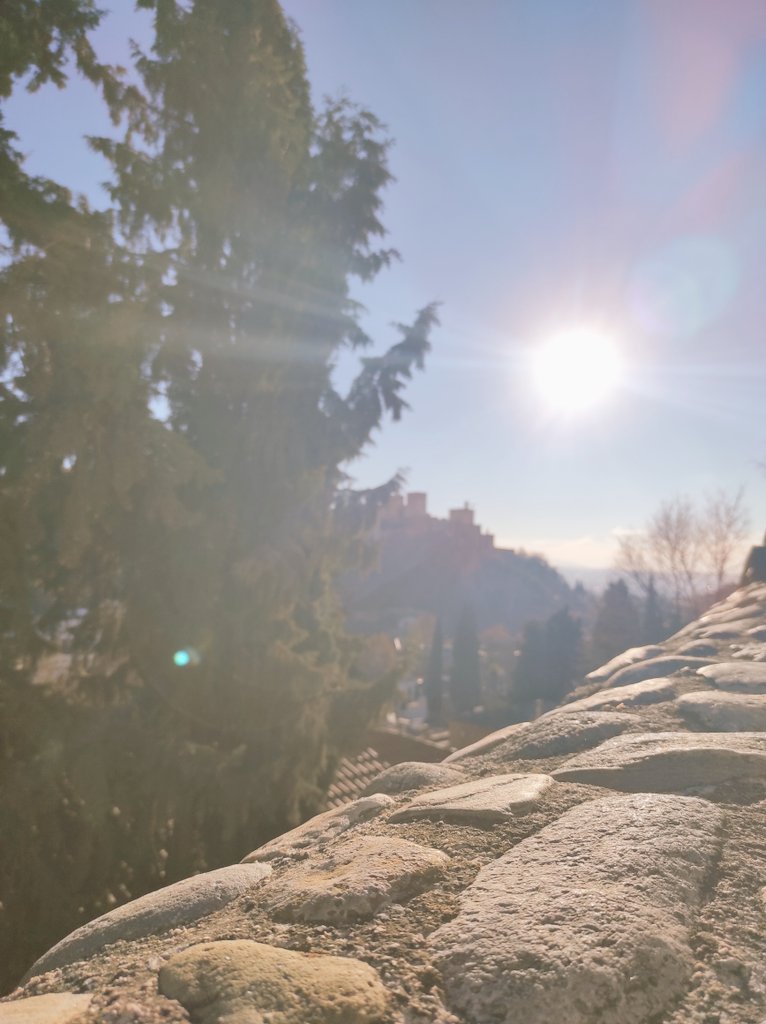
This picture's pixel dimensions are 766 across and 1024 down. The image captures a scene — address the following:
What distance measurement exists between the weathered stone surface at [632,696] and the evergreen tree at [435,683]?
27217 mm

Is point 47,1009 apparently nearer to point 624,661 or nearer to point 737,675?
point 737,675

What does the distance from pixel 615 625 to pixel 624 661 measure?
2136cm

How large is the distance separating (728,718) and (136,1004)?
2.27 metres

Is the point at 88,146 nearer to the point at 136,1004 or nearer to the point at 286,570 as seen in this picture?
the point at 286,570

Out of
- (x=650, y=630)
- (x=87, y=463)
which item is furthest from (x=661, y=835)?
(x=650, y=630)

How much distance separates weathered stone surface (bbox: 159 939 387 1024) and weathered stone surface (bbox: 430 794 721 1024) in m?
0.16

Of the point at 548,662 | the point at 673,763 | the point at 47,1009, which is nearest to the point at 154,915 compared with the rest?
the point at 47,1009

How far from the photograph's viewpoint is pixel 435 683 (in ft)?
98.7

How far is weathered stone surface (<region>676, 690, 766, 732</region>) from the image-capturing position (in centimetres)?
239

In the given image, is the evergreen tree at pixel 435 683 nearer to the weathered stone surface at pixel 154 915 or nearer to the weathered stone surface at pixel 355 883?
the weathered stone surface at pixel 154 915

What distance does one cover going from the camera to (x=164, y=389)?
6887 mm

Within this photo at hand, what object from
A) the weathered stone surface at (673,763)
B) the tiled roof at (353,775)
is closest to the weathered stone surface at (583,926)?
the weathered stone surface at (673,763)

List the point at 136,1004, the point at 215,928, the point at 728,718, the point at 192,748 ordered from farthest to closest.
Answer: the point at 192,748, the point at 728,718, the point at 215,928, the point at 136,1004

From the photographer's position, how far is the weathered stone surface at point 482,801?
69.6 inches
